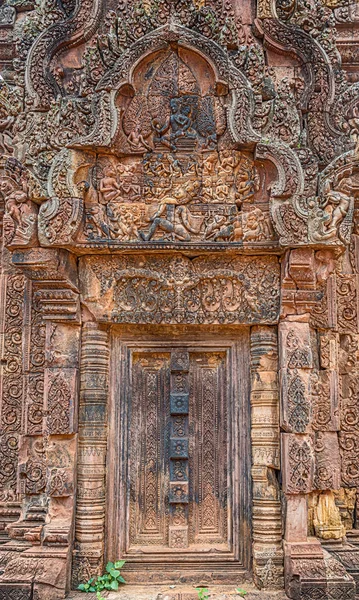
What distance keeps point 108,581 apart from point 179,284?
271cm

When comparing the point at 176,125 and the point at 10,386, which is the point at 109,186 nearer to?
the point at 176,125

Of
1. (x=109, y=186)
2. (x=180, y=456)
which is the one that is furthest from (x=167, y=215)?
(x=180, y=456)

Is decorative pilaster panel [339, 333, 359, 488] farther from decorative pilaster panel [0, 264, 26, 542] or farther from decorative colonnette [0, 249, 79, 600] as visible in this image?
decorative pilaster panel [0, 264, 26, 542]

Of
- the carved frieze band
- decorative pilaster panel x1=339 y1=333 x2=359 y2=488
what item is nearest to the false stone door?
the carved frieze band

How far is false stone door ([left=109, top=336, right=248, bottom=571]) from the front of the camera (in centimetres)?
545

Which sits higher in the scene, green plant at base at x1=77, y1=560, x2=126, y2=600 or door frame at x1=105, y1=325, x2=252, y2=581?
door frame at x1=105, y1=325, x2=252, y2=581

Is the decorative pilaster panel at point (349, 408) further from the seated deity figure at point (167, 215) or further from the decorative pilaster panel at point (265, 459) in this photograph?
the seated deity figure at point (167, 215)

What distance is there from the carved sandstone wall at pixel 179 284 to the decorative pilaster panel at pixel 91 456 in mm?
17

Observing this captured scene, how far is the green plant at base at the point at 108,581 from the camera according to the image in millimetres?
5164

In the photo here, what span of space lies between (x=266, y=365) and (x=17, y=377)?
95.6 inches

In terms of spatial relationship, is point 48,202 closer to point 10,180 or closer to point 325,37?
point 10,180

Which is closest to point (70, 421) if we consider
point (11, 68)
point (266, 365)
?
point (266, 365)

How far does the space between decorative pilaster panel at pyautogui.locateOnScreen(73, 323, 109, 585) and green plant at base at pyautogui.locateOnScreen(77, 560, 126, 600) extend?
68 mm

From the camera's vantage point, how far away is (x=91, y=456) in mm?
5398
